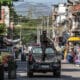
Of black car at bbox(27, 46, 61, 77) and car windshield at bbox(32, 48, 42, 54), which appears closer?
black car at bbox(27, 46, 61, 77)

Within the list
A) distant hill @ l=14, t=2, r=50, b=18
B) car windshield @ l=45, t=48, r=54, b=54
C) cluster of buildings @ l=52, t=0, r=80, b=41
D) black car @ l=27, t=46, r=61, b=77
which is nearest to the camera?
black car @ l=27, t=46, r=61, b=77

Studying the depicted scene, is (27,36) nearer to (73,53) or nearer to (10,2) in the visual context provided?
(73,53)

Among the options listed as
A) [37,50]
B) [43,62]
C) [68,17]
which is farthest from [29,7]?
[68,17]

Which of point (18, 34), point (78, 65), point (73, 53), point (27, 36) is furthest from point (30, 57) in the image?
point (27, 36)

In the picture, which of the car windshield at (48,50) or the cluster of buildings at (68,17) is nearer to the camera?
the car windshield at (48,50)

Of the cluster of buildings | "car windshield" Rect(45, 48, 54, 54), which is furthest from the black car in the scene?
the cluster of buildings

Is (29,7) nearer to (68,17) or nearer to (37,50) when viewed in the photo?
(37,50)

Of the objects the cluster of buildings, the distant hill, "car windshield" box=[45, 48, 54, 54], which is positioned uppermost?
the distant hill

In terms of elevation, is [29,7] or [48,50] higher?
[29,7]

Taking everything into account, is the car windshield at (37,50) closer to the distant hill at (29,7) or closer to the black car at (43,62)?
the black car at (43,62)

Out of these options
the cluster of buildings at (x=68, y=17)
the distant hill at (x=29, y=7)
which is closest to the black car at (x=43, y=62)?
the distant hill at (x=29, y=7)

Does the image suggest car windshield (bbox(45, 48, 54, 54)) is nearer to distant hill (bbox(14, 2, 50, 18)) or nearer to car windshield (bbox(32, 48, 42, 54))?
car windshield (bbox(32, 48, 42, 54))

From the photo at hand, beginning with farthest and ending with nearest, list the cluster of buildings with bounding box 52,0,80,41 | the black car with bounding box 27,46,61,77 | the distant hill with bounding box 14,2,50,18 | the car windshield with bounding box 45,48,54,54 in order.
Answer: the cluster of buildings with bounding box 52,0,80,41
the distant hill with bounding box 14,2,50,18
the car windshield with bounding box 45,48,54,54
the black car with bounding box 27,46,61,77

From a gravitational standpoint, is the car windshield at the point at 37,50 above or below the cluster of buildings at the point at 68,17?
above
